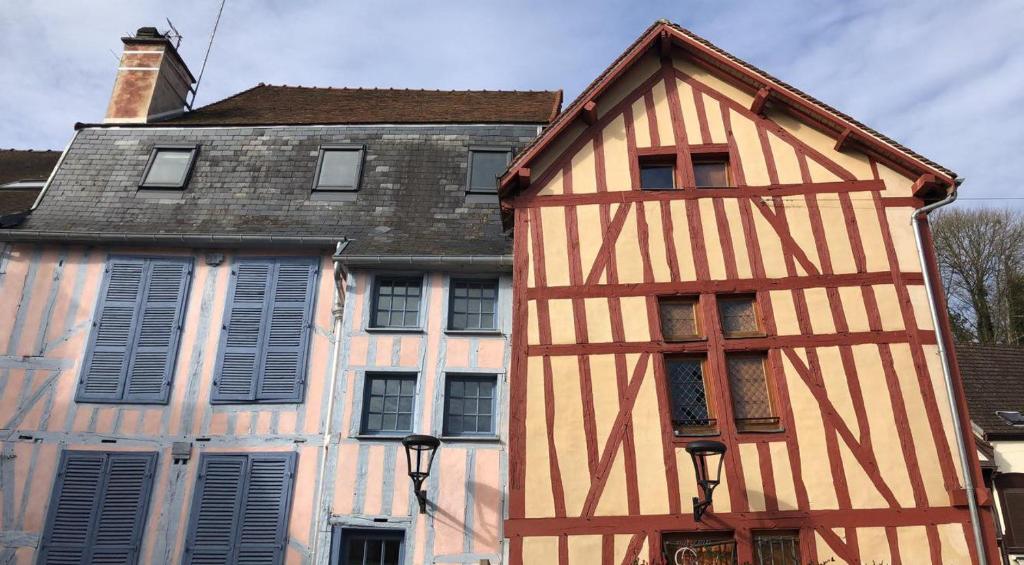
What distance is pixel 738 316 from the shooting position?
9.58 meters

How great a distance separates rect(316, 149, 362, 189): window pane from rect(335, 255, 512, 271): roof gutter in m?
2.07

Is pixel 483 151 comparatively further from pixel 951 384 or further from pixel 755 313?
pixel 951 384

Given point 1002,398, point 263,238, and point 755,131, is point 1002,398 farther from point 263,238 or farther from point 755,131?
point 263,238

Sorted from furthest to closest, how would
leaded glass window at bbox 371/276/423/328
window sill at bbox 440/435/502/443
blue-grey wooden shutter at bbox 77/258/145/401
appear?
leaded glass window at bbox 371/276/423/328
blue-grey wooden shutter at bbox 77/258/145/401
window sill at bbox 440/435/502/443

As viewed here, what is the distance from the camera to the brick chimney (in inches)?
564

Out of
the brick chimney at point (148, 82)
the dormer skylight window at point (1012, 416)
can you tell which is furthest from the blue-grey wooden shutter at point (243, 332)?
the dormer skylight window at point (1012, 416)

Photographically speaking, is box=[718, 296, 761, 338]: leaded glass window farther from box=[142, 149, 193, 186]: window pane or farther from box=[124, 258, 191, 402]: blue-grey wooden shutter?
box=[142, 149, 193, 186]: window pane

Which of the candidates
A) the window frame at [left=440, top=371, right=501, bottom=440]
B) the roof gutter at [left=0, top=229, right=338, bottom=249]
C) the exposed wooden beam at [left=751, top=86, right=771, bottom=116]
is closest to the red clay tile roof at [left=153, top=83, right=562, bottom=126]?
the roof gutter at [left=0, top=229, right=338, bottom=249]

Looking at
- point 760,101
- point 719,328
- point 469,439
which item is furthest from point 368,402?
point 760,101

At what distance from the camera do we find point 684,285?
9.62 meters

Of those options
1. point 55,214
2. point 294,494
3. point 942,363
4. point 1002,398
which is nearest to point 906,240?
point 942,363

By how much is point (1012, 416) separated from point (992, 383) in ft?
4.11

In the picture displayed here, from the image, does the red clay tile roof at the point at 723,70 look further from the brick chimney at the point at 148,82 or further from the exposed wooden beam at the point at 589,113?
the brick chimney at the point at 148,82

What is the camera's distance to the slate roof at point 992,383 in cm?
1354
